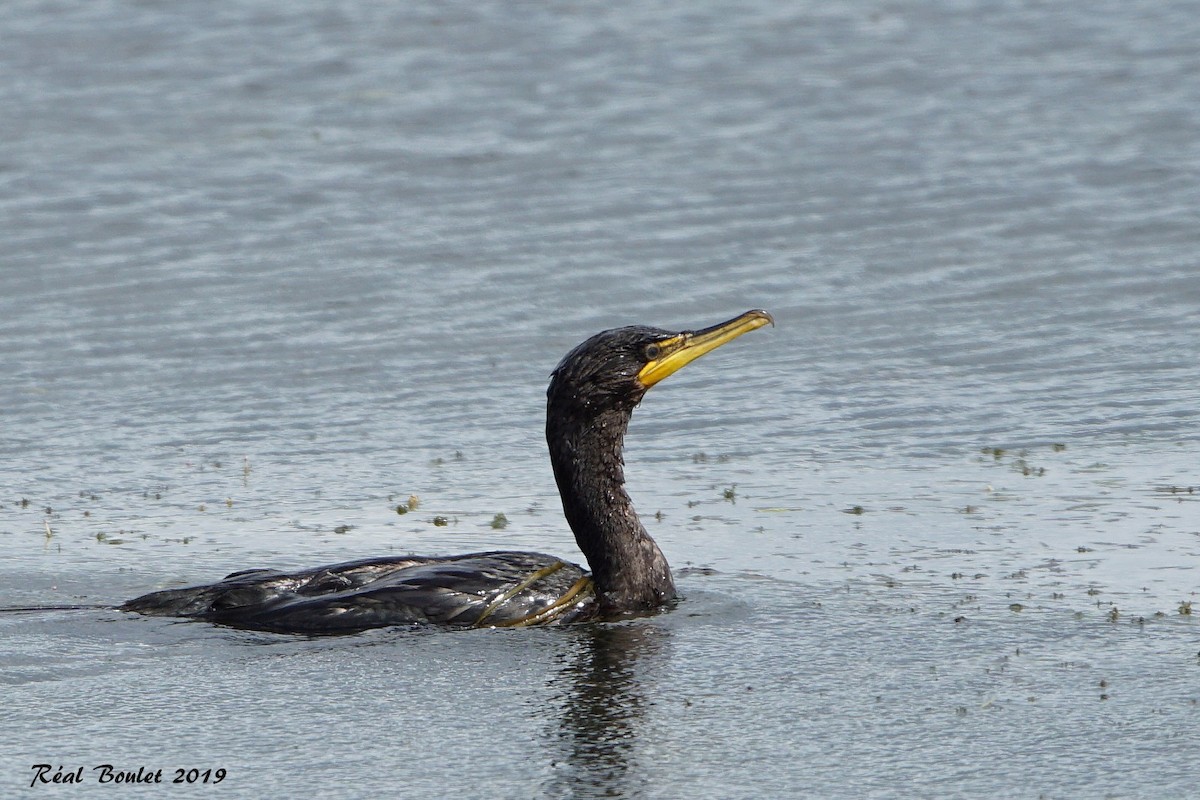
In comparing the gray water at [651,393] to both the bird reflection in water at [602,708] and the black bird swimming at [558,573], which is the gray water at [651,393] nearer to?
the bird reflection in water at [602,708]

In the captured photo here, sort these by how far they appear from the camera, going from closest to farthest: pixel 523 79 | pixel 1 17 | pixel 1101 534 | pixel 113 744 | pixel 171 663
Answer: pixel 113 744, pixel 171 663, pixel 1101 534, pixel 523 79, pixel 1 17

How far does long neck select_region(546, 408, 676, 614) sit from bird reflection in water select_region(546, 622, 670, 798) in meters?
0.21

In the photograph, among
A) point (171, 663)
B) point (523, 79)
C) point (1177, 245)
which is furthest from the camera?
point (523, 79)

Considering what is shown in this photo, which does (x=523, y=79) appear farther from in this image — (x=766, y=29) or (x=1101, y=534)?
(x=1101, y=534)

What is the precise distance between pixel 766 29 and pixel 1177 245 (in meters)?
7.40

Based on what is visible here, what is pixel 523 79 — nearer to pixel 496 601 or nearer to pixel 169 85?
pixel 169 85

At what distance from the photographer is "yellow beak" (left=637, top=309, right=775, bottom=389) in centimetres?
798

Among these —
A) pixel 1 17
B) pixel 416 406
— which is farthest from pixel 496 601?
pixel 1 17

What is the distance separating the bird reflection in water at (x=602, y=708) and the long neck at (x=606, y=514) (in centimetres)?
21

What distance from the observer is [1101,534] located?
27.6 feet

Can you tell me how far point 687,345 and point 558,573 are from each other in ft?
3.23

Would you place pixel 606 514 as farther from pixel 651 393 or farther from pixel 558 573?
pixel 651 393

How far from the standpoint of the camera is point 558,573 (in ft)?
25.6

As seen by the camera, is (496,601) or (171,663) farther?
(496,601)
